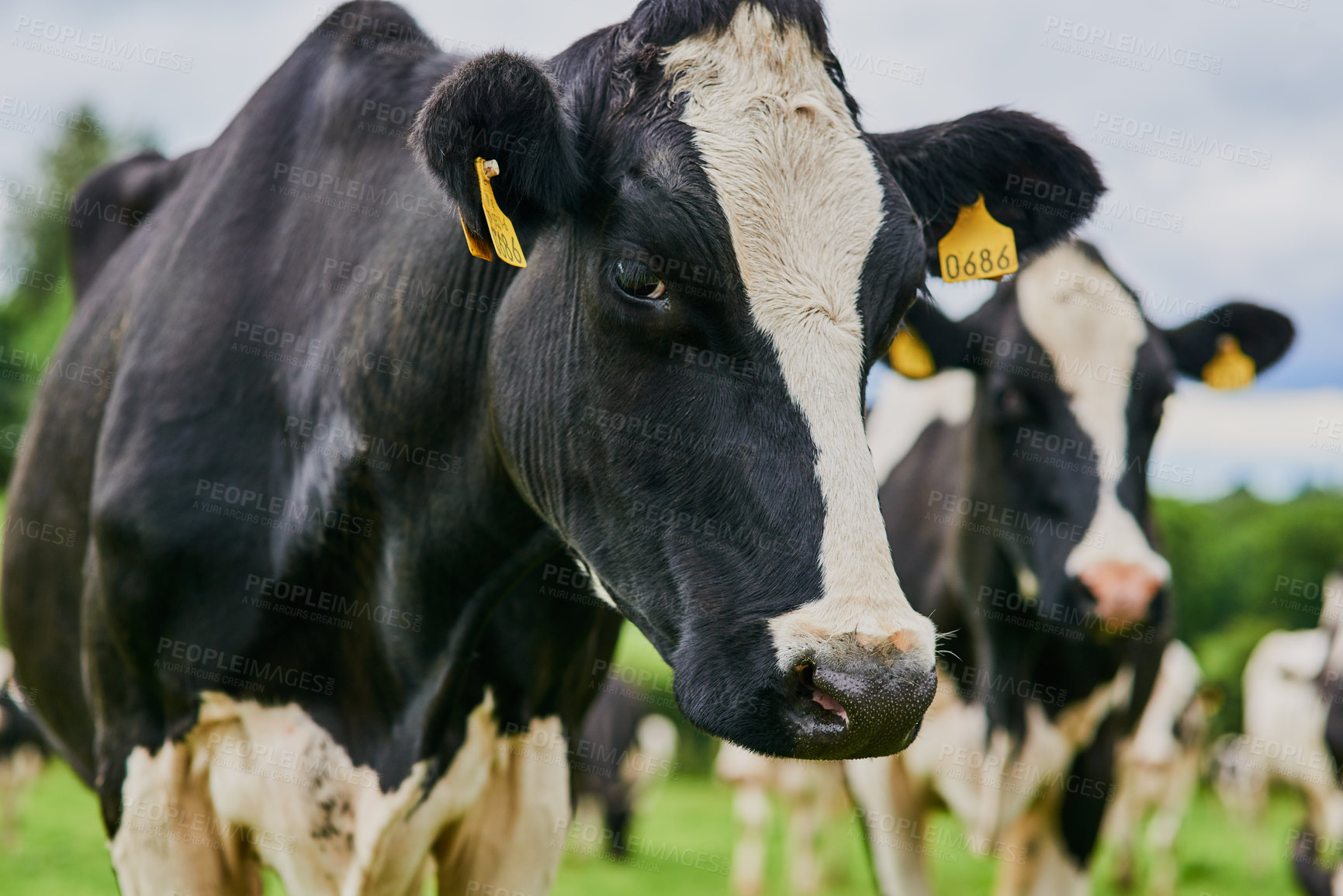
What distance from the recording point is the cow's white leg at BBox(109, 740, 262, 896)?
283 centimetres

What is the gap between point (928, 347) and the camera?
5.02 metres

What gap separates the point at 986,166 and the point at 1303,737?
1249 centimetres

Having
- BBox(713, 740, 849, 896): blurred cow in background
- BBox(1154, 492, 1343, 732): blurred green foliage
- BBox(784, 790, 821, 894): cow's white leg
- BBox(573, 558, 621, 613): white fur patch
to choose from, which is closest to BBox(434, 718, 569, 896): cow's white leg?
BBox(573, 558, 621, 613): white fur patch

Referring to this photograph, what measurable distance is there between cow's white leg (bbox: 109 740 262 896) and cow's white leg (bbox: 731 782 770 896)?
7703mm

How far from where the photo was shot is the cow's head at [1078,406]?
422 cm

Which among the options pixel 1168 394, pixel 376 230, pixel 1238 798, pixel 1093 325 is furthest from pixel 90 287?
pixel 1238 798

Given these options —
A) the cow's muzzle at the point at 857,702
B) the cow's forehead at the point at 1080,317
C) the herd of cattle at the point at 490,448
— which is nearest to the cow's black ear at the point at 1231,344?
the cow's forehead at the point at 1080,317

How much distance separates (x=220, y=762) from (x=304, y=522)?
0.62 metres

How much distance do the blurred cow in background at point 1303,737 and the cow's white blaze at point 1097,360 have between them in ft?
10.1

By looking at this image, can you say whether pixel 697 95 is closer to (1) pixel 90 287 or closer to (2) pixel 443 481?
(2) pixel 443 481

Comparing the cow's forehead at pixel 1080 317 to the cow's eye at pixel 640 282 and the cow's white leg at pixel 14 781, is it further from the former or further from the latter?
the cow's white leg at pixel 14 781

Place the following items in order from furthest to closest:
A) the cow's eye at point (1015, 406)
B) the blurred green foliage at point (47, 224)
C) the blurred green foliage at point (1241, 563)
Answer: the blurred green foliage at point (47, 224) → the blurred green foliage at point (1241, 563) → the cow's eye at point (1015, 406)

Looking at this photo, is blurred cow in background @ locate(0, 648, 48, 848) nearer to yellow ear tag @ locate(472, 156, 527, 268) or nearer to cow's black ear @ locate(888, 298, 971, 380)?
cow's black ear @ locate(888, 298, 971, 380)

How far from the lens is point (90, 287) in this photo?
4332mm
